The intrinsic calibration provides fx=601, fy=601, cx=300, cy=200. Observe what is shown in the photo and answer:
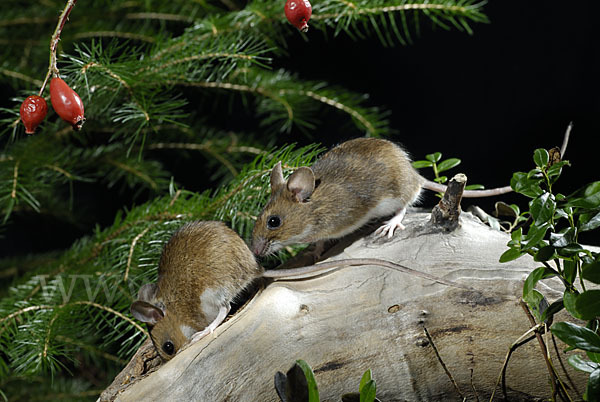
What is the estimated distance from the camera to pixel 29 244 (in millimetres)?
2824

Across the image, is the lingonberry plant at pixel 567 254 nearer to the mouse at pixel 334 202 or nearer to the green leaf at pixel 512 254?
the green leaf at pixel 512 254

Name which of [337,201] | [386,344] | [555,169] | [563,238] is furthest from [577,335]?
[337,201]

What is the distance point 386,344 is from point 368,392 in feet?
0.63

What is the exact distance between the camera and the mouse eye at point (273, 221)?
4.58 feet

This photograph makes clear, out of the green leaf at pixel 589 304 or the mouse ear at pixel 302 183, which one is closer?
the green leaf at pixel 589 304

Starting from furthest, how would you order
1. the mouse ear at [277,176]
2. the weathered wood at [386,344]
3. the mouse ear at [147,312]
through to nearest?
the mouse ear at [277,176] → the mouse ear at [147,312] → the weathered wood at [386,344]

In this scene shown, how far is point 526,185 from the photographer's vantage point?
0.96 metres

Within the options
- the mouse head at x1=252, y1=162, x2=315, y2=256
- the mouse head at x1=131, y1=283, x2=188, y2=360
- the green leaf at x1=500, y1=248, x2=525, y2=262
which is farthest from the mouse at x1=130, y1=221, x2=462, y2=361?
the green leaf at x1=500, y1=248, x2=525, y2=262

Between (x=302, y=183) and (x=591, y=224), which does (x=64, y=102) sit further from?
(x=591, y=224)

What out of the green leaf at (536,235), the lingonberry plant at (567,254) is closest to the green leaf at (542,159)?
the lingonberry plant at (567,254)

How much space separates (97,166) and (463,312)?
1.46m

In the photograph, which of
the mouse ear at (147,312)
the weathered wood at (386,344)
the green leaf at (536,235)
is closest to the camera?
the green leaf at (536,235)

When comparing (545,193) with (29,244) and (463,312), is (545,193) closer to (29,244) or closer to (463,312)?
(463,312)

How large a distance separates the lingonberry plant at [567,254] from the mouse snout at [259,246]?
590mm
